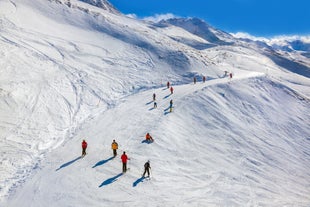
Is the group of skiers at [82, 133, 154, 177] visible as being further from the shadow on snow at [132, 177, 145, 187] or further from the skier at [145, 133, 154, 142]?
the shadow on snow at [132, 177, 145, 187]

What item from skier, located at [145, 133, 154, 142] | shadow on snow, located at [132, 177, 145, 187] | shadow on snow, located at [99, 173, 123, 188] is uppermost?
skier, located at [145, 133, 154, 142]

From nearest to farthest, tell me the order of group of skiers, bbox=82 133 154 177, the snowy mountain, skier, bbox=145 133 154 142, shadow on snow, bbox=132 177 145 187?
shadow on snow, bbox=132 177 145 187 < the snowy mountain < group of skiers, bbox=82 133 154 177 < skier, bbox=145 133 154 142

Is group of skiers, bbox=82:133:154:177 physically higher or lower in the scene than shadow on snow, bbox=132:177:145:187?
higher

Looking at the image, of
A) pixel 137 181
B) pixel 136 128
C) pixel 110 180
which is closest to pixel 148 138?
pixel 136 128

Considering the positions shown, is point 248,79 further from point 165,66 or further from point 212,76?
point 165,66

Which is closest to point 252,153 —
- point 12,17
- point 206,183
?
point 206,183

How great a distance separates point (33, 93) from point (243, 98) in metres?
29.0

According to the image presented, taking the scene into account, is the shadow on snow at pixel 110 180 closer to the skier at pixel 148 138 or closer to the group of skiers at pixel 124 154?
the group of skiers at pixel 124 154

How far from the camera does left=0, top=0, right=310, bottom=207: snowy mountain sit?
20047 mm

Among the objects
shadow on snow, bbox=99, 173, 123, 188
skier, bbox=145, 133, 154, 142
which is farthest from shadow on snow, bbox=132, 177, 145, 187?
skier, bbox=145, 133, 154, 142

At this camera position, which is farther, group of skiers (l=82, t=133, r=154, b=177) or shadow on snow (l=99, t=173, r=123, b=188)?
group of skiers (l=82, t=133, r=154, b=177)

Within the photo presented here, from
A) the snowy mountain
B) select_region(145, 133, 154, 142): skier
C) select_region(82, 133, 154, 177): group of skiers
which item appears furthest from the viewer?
select_region(145, 133, 154, 142): skier

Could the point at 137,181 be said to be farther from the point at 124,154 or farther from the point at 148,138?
the point at 148,138

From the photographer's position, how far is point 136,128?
30.4 m
